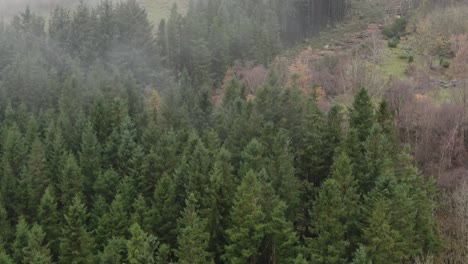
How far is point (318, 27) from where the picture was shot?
140m

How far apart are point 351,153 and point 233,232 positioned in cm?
1585

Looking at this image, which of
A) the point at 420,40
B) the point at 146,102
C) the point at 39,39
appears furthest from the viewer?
the point at 39,39

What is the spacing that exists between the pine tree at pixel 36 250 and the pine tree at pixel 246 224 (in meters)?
17.2

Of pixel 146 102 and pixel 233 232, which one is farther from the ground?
pixel 146 102

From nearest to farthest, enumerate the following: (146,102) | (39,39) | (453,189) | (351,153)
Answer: (351,153) → (453,189) → (146,102) → (39,39)

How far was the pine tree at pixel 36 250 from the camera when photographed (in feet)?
162

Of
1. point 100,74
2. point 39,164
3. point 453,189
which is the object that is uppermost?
point 100,74

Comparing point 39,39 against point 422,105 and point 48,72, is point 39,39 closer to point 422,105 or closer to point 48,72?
point 48,72

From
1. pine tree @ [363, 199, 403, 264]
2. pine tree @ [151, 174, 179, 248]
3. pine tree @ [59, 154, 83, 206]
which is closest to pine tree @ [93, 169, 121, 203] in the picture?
pine tree @ [59, 154, 83, 206]

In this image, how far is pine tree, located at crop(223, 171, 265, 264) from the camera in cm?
Answer: 5138

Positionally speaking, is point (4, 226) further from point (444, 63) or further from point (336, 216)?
point (444, 63)

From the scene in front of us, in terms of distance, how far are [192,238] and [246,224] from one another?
5.57 m

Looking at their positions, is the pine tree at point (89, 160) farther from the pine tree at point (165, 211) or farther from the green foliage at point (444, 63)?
the green foliage at point (444, 63)

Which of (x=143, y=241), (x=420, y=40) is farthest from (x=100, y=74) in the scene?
(x=420, y=40)
